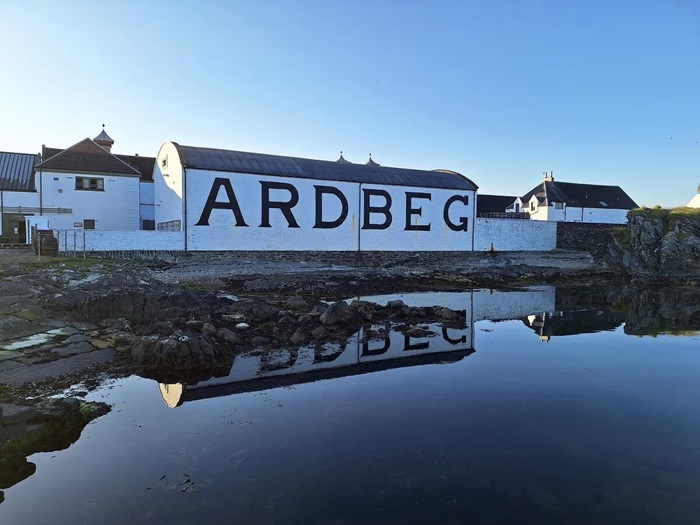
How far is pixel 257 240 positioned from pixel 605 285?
22306 mm

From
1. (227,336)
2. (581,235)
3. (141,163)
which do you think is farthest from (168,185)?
(581,235)

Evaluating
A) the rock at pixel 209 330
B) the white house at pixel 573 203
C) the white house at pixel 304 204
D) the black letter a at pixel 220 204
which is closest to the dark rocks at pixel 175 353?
the rock at pixel 209 330

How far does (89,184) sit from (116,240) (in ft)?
33.6

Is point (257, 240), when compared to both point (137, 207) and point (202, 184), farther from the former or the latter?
point (137, 207)

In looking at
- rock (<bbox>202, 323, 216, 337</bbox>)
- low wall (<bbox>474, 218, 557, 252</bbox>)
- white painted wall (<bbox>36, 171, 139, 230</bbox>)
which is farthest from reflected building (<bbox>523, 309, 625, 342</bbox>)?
white painted wall (<bbox>36, 171, 139, 230</bbox>)

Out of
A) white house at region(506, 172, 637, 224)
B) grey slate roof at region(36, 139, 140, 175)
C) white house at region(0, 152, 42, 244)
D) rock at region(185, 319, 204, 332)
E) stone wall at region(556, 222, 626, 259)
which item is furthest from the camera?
white house at region(506, 172, 637, 224)

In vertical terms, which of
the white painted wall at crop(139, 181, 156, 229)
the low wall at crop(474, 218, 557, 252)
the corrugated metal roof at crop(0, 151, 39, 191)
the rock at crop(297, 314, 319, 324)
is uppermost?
the corrugated metal roof at crop(0, 151, 39, 191)

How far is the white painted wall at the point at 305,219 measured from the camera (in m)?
30.2

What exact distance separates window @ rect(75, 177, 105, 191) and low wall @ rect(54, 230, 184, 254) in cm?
824

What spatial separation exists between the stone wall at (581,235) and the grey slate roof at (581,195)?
14.9 meters

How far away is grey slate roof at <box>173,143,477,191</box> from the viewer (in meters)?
30.8

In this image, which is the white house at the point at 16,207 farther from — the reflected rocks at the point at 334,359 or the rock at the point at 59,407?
the rock at the point at 59,407

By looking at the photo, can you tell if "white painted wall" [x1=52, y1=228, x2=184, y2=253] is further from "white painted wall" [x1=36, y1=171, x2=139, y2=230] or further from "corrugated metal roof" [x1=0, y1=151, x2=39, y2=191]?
"corrugated metal roof" [x1=0, y1=151, x2=39, y2=191]

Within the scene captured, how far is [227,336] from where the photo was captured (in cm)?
1112
